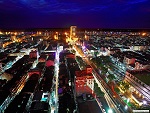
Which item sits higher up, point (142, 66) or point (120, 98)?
point (142, 66)

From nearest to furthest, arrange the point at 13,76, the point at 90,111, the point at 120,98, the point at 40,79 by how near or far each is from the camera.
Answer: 1. the point at 90,111
2. the point at 120,98
3. the point at 40,79
4. the point at 13,76

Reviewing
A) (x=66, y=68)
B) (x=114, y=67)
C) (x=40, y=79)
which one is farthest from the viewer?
(x=114, y=67)

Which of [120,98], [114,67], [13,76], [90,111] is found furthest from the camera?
Result: [114,67]

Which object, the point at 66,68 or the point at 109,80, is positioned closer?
the point at 109,80

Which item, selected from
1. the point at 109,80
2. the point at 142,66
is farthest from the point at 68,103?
the point at 142,66

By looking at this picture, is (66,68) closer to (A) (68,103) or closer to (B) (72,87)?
(B) (72,87)

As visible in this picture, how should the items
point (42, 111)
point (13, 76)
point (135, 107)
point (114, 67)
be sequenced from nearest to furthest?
1. point (42, 111)
2. point (135, 107)
3. point (13, 76)
4. point (114, 67)

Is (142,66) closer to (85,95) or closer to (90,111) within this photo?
(85,95)

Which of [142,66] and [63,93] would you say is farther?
[142,66]

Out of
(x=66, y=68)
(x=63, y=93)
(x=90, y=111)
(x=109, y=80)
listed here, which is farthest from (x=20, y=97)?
(x=109, y=80)
